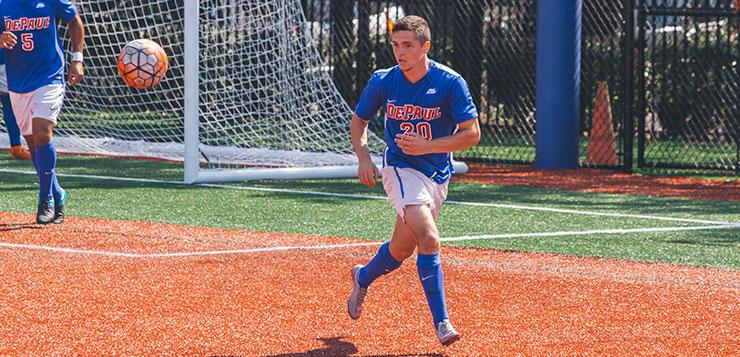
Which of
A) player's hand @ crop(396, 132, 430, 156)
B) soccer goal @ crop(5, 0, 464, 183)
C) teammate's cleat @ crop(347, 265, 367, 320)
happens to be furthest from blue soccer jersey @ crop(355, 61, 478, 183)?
soccer goal @ crop(5, 0, 464, 183)

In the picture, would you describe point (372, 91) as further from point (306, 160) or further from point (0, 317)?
point (306, 160)

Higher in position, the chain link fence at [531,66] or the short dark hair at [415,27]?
the short dark hair at [415,27]

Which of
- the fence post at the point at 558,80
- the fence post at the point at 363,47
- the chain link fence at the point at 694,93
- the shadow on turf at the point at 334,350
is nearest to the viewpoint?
the shadow on turf at the point at 334,350

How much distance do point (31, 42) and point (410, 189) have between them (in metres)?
4.92

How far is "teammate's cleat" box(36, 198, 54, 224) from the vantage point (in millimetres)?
10664

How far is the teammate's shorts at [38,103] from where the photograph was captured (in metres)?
10.5

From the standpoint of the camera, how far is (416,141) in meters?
6.51

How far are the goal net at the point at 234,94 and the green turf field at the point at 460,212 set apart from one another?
139cm

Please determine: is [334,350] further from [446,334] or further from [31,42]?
[31,42]

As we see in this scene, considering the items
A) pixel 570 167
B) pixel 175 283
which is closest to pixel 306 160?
pixel 570 167

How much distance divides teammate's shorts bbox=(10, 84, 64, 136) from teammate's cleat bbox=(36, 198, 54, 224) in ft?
1.97

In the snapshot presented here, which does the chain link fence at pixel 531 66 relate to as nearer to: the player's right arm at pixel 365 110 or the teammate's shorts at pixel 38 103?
the teammate's shorts at pixel 38 103

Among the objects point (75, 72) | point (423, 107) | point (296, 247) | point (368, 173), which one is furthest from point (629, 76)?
point (368, 173)

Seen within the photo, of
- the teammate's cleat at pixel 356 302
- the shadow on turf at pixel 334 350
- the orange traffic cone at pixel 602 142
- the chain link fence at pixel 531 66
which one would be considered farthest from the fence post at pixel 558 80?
the shadow on turf at pixel 334 350
